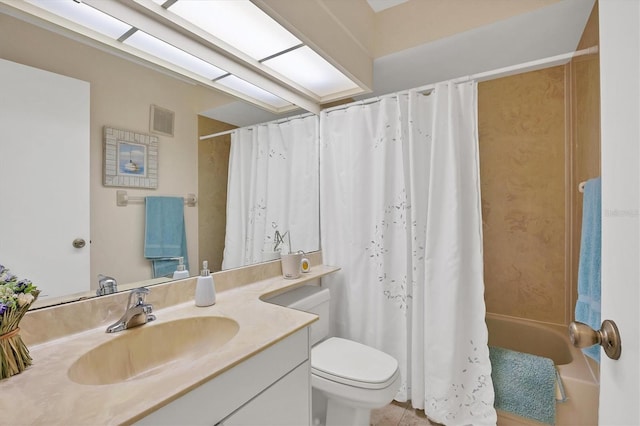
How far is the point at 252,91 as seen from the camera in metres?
1.71

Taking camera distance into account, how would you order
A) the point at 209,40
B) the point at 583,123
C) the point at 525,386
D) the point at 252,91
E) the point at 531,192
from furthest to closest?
1. the point at 531,192
2. the point at 583,123
3. the point at 252,91
4. the point at 525,386
5. the point at 209,40

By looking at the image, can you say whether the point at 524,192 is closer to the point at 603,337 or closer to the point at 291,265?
the point at 291,265

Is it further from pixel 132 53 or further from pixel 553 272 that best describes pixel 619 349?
pixel 553 272

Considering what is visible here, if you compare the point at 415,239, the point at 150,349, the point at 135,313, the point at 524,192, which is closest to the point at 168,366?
the point at 150,349

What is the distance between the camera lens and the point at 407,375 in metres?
1.84

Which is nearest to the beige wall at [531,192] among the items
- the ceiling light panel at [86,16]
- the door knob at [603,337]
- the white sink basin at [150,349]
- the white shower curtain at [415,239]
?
the white shower curtain at [415,239]

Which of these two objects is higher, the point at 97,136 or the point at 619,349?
the point at 97,136

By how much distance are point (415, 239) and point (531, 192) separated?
1263mm

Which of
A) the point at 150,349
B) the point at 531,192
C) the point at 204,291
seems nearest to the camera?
the point at 150,349

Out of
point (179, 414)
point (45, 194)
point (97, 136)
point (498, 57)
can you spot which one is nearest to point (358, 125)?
point (498, 57)

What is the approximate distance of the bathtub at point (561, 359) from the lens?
1.50 m

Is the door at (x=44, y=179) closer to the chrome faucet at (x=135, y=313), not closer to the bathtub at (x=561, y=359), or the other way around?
the chrome faucet at (x=135, y=313)

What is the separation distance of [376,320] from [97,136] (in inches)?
70.1

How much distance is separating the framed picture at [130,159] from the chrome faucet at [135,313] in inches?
17.0
